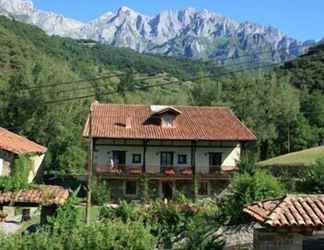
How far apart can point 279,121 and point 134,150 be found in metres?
28.3

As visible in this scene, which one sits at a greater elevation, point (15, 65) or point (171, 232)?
point (15, 65)

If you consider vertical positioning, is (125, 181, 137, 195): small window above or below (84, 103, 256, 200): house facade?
below

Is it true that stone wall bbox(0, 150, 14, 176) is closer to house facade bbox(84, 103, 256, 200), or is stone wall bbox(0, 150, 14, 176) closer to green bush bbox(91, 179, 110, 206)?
green bush bbox(91, 179, 110, 206)

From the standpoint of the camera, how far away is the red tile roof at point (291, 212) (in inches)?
565

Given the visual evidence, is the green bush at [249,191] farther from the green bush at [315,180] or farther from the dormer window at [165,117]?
the dormer window at [165,117]

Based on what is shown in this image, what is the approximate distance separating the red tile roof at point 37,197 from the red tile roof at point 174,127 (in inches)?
1130

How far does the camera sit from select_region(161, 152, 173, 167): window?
169 feet

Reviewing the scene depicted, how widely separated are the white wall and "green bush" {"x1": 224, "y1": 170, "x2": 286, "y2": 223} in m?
23.6

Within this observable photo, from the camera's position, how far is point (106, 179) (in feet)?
164

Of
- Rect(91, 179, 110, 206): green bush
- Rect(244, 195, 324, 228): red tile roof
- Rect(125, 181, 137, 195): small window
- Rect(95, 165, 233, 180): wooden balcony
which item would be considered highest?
Rect(95, 165, 233, 180): wooden balcony

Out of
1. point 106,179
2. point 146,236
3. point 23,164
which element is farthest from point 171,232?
point 106,179

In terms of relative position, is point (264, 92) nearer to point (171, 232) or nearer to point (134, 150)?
point (134, 150)

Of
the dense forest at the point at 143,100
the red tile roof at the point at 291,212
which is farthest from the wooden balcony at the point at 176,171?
the red tile roof at the point at 291,212

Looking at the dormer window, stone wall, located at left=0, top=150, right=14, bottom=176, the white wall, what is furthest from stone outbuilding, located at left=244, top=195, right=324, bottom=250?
the dormer window
